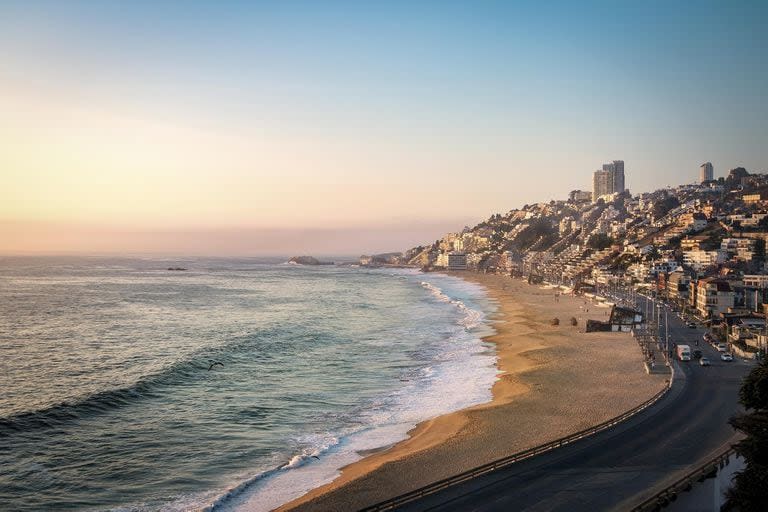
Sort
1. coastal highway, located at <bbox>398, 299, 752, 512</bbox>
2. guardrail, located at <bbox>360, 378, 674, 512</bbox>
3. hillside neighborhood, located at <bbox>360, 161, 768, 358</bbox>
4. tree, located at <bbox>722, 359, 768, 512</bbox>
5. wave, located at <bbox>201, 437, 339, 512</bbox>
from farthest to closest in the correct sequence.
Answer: hillside neighborhood, located at <bbox>360, 161, 768, 358</bbox>
wave, located at <bbox>201, 437, 339, 512</bbox>
coastal highway, located at <bbox>398, 299, 752, 512</bbox>
guardrail, located at <bbox>360, 378, 674, 512</bbox>
tree, located at <bbox>722, 359, 768, 512</bbox>

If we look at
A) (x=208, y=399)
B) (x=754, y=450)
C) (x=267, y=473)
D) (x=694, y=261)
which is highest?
(x=694, y=261)

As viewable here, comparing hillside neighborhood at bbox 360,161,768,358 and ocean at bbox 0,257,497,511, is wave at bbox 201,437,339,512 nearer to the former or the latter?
ocean at bbox 0,257,497,511

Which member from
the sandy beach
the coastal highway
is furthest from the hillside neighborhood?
the coastal highway

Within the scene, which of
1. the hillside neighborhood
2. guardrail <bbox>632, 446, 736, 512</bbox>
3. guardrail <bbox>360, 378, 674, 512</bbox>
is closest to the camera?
guardrail <bbox>632, 446, 736, 512</bbox>

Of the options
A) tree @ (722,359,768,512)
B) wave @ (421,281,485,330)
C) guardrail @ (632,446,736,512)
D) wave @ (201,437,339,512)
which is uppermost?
tree @ (722,359,768,512)

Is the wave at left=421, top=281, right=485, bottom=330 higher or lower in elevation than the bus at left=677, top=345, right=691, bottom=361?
lower

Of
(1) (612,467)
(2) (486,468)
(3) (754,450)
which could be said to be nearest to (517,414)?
(1) (612,467)

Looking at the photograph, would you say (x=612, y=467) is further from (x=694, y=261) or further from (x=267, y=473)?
(x=694, y=261)
